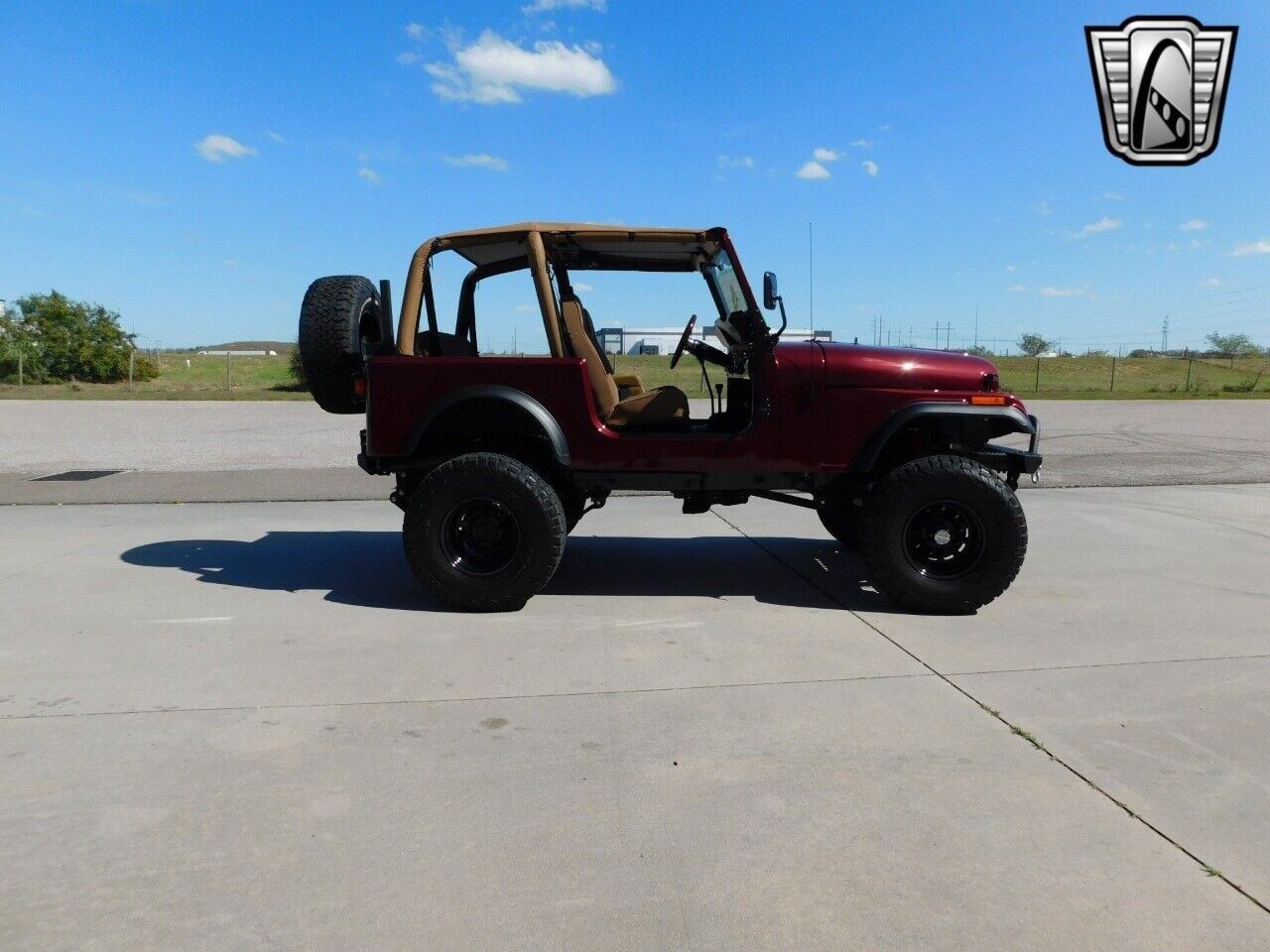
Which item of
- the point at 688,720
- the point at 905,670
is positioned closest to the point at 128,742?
the point at 688,720

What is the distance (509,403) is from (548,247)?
0.96 m

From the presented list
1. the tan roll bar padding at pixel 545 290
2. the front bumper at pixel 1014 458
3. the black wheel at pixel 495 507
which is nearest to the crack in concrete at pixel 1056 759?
the front bumper at pixel 1014 458

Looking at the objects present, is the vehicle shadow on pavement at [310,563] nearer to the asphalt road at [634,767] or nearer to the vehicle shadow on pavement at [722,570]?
the asphalt road at [634,767]

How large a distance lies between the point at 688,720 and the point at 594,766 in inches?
19.6

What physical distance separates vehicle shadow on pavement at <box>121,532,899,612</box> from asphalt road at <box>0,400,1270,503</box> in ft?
7.87

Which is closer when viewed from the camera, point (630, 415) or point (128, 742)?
point (128, 742)

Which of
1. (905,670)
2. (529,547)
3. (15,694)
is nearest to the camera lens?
(15,694)

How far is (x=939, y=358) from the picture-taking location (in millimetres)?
4848

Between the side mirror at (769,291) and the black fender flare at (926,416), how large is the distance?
2.82 ft

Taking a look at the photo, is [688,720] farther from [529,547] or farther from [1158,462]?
[1158,462]

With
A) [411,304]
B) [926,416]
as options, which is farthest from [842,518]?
[411,304]

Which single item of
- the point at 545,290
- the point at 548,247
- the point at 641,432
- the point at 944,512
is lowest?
the point at 944,512

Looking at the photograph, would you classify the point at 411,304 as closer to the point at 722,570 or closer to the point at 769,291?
the point at 769,291

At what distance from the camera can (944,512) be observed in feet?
15.8
